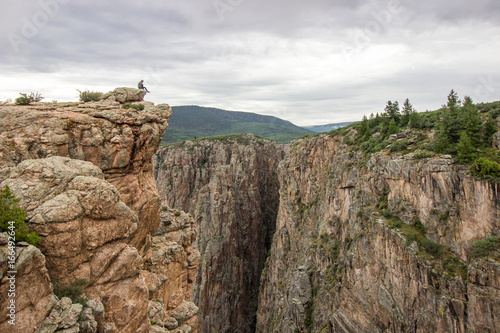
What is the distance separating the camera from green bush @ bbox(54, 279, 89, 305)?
35.5 ft

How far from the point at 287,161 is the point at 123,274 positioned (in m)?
A: 58.4

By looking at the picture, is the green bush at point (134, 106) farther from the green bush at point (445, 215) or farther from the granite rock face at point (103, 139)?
the green bush at point (445, 215)

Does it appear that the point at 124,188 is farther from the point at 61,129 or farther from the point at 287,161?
the point at 287,161

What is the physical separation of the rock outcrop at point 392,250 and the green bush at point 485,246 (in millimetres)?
644

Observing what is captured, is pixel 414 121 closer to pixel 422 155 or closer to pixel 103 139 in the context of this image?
pixel 422 155

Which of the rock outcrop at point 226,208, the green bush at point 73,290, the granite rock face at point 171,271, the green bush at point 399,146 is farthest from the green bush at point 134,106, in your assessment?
the rock outcrop at point 226,208

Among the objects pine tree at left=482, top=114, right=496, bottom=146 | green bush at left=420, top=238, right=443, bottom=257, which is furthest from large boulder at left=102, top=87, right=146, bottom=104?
pine tree at left=482, top=114, right=496, bottom=146

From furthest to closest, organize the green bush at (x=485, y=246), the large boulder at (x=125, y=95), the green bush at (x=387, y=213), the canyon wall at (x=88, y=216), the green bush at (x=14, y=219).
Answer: the green bush at (x=387, y=213) → the green bush at (x=485, y=246) → the large boulder at (x=125, y=95) → the canyon wall at (x=88, y=216) → the green bush at (x=14, y=219)

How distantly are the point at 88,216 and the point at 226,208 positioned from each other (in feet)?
240

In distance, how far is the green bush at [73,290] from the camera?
1083cm

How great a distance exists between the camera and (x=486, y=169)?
24.7 metres

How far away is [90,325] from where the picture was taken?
1048cm

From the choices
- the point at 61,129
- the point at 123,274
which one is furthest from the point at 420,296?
the point at 61,129

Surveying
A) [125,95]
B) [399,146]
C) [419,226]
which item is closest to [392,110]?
[399,146]
